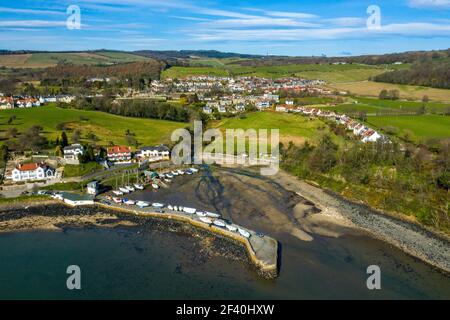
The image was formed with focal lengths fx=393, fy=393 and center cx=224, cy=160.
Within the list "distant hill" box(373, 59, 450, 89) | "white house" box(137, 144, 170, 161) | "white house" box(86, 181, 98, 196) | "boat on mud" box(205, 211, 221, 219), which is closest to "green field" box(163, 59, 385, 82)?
"distant hill" box(373, 59, 450, 89)

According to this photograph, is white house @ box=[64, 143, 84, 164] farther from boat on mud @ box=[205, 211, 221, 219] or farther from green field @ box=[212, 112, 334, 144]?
green field @ box=[212, 112, 334, 144]

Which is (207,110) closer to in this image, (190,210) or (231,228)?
(190,210)

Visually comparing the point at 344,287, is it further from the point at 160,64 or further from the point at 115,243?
the point at 160,64

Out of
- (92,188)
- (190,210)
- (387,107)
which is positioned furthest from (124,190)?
(387,107)

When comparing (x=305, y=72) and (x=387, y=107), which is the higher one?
(x=305, y=72)
